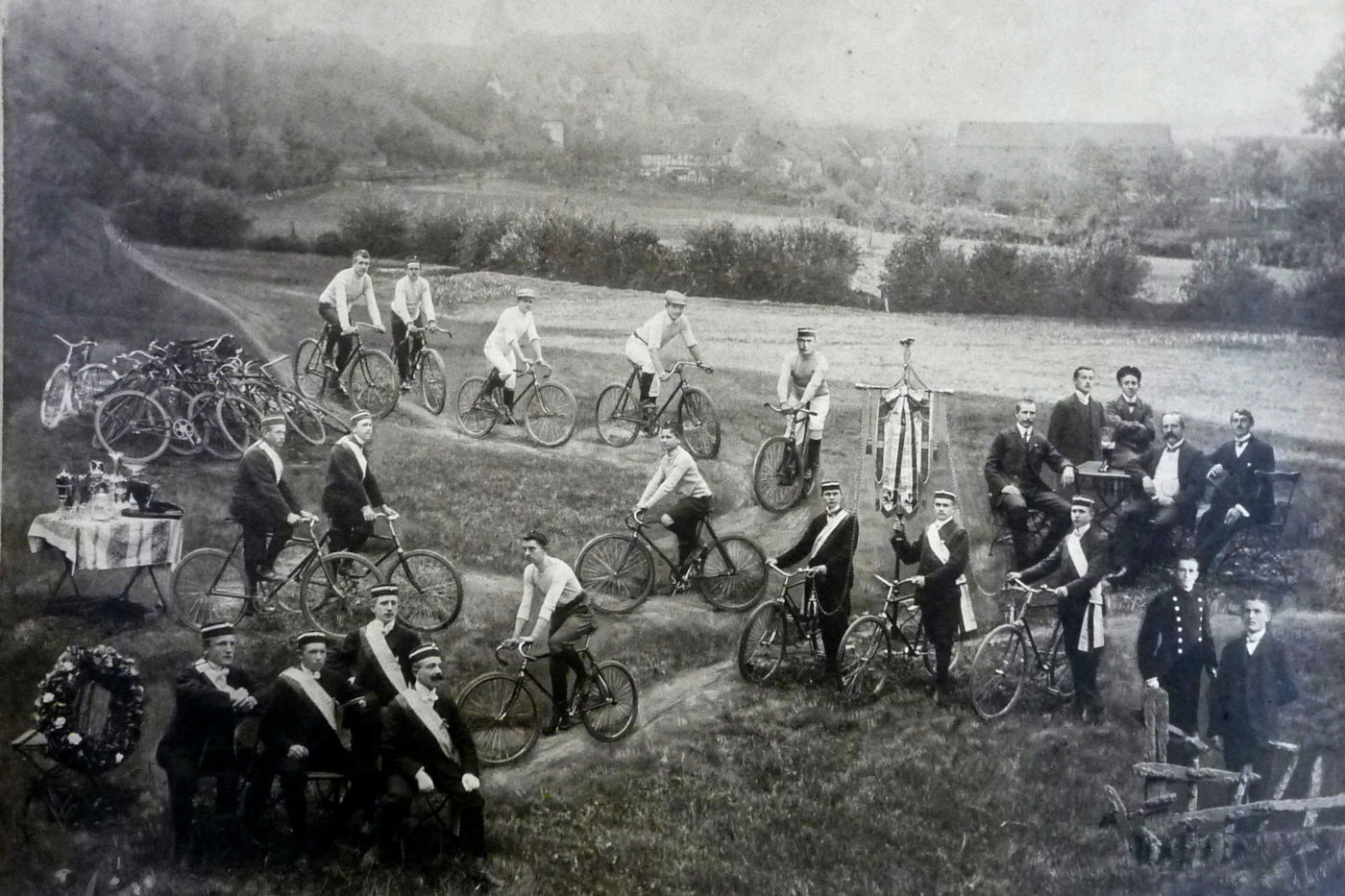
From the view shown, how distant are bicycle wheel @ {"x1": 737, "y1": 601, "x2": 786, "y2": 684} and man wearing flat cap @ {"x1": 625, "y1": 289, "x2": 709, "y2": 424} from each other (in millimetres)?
1460

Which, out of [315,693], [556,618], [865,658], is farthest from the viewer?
[865,658]

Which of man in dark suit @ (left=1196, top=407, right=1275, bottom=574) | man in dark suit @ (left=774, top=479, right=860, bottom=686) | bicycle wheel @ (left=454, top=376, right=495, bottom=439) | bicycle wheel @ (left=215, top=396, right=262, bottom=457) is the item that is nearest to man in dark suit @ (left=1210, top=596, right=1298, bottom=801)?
man in dark suit @ (left=1196, top=407, right=1275, bottom=574)

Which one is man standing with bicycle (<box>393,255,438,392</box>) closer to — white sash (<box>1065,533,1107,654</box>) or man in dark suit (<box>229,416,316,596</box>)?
man in dark suit (<box>229,416,316,596</box>)

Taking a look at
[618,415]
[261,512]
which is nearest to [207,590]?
[261,512]

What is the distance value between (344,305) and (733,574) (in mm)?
3055

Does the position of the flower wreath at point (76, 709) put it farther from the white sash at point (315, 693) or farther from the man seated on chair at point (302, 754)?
the white sash at point (315, 693)

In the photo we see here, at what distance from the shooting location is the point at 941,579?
6129mm

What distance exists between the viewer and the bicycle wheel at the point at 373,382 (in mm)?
6344

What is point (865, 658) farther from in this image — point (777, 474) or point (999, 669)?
point (777, 474)

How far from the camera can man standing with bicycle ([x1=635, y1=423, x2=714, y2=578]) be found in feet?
20.2

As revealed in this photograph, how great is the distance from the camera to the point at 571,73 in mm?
6395

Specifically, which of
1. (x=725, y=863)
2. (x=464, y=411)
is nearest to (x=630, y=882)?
(x=725, y=863)

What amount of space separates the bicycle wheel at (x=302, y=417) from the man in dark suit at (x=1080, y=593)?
4.53m

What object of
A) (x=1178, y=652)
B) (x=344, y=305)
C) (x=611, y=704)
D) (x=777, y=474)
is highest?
(x=344, y=305)
